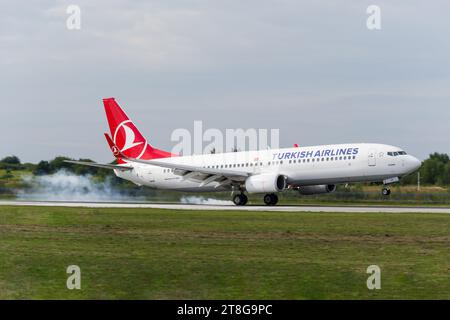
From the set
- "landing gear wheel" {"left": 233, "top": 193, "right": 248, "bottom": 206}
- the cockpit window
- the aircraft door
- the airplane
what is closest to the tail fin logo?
the airplane

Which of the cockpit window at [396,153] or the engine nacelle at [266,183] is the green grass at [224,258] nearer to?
the cockpit window at [396,153]

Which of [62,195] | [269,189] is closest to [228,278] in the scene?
[269,189]

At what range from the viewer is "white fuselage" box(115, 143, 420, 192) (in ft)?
176

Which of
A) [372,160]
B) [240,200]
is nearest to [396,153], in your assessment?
[372,160]

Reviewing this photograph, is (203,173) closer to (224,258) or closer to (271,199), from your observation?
(271,199)

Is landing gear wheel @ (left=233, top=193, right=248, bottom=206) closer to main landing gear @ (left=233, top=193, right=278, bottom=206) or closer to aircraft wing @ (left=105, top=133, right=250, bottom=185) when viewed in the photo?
main landing gear @ (left=233, top=193, right=278, bottom=206)

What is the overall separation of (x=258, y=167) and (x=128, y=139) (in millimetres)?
15495

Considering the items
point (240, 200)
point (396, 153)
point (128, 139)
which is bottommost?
point (240, 200)

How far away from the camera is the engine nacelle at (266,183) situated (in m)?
56.0

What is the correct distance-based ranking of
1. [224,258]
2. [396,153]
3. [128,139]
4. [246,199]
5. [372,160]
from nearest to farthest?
1. [224,258]
2. [372,160]
3. [396,153]
4. [246,199]
5. [128,139]

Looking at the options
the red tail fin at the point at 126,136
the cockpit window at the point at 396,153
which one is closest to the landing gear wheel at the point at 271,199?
the cockpit window at the point at 396,153

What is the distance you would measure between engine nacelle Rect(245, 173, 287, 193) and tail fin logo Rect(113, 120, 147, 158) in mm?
15298

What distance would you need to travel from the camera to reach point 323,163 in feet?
180
